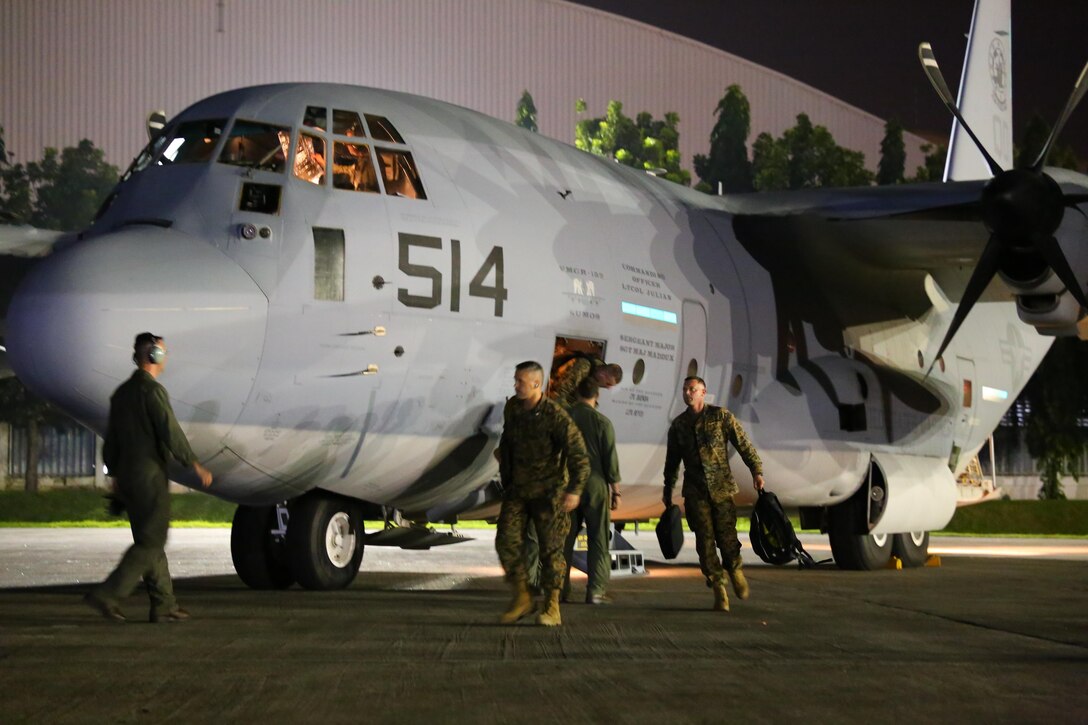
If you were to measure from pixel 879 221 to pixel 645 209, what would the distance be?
310 cm

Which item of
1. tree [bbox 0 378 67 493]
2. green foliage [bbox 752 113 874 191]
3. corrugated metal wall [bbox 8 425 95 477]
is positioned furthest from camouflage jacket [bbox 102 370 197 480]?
green foliage [bbox 752 113 874 191]

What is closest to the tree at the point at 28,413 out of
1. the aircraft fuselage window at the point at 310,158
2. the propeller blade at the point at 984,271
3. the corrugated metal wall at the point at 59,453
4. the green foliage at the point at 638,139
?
the corrugated metal wall at the point at 59,453

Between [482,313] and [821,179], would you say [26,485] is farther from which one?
[482,313]

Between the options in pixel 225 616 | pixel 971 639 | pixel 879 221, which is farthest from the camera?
pixel 879 221

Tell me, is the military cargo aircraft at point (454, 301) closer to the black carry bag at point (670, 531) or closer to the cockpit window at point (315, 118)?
the cockpit window at point (315, 118)

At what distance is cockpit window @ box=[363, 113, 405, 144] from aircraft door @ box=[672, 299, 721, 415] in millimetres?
3786

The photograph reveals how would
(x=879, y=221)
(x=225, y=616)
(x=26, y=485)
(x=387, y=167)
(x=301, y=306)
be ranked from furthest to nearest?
1. (x=26, y=485)
2. (x=879, y=221)
3. (x=387, y=167)
4. (x=301, y=306)
5. (x=225, y=616)

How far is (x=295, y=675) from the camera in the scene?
7.11 m

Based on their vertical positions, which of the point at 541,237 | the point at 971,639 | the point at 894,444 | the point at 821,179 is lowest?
the point at 971,639

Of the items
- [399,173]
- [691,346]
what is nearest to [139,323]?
[399,173]

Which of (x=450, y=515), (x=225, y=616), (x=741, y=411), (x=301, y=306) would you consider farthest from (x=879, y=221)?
(x=225, y=616)

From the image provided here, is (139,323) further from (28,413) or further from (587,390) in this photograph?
(28,413)

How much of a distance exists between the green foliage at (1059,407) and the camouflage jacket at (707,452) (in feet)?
107

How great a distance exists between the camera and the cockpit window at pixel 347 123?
40.5 ft
